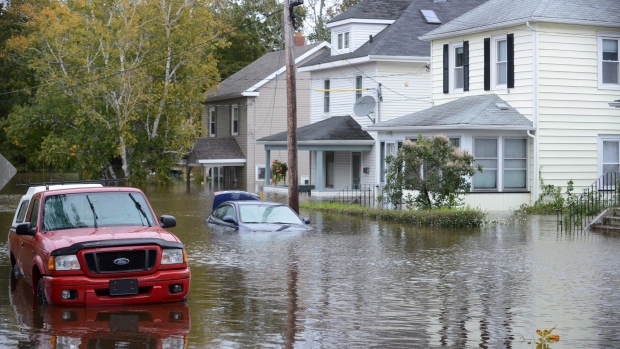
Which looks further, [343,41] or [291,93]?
[343,41]

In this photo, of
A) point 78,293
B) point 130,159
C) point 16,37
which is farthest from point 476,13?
point 16,37

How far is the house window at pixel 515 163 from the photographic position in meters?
35.1

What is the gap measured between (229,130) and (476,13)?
99.8ft

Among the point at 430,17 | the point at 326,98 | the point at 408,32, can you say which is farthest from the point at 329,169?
the point at 430,17

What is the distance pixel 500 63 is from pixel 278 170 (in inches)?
914

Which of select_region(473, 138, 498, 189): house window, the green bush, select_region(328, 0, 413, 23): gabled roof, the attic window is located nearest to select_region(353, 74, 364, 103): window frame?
select_region(328, 0, 413, 23): gabled roof

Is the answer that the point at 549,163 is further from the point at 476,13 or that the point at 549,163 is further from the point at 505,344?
the point at 505,344

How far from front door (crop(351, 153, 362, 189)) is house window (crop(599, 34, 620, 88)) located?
53.1 feet

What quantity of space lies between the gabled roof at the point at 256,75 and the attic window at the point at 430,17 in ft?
39.3

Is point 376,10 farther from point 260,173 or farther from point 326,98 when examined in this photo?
point 260,173

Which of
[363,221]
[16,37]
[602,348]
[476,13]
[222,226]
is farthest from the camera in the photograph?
[16,37]

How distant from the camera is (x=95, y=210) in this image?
47.2 ft

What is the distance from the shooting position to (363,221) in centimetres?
3200

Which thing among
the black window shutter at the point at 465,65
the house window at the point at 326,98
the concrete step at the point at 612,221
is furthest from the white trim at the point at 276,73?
the concrete step at the point at 612,221
